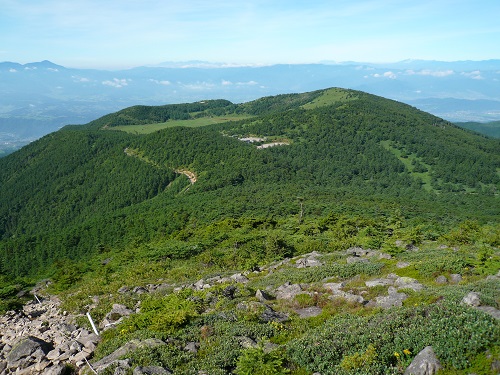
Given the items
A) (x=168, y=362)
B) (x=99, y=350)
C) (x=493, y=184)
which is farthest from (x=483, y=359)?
(x=493, y=184)

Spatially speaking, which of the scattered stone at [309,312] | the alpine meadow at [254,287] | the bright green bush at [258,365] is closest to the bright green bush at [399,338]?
the alpine meadow at [254,287]

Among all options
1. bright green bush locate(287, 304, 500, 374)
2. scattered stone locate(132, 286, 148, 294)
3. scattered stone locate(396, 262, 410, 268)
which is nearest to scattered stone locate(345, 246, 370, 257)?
scattered stone locate(396, 262, 410, 268)

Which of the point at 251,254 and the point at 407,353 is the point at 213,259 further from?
the point at 407,353

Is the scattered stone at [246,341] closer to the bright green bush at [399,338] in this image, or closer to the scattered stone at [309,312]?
the bright green bush at [399,338]

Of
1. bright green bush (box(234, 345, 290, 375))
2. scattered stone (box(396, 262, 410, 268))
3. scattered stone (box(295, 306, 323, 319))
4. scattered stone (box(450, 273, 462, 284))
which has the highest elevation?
bright green bush (box(234, 345, 290, 375))

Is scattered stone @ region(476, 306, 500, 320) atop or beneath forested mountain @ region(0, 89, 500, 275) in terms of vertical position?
atop

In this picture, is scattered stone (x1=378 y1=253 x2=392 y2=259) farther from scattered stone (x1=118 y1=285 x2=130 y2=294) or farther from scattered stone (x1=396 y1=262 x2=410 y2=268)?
scattered stone (x1=118 y1=285 x2=130 y2=294)
